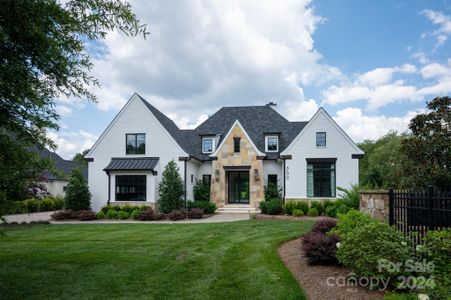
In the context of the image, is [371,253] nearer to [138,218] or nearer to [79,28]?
[79,28]

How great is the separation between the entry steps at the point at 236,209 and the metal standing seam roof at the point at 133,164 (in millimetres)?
5488

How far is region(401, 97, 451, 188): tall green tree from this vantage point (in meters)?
15.4

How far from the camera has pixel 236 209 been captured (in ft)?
72.6

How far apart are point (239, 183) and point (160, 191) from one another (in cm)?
630

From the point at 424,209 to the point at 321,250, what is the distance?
231 cm

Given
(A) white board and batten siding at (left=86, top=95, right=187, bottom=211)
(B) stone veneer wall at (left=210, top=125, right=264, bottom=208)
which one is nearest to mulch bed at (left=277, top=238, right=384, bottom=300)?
(B) stone veneer wall at (left=210, top=125, right=264, bottom=208)

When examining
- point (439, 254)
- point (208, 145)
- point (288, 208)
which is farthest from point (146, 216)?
point (439, 254)

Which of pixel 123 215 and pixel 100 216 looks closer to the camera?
pixel 123 215

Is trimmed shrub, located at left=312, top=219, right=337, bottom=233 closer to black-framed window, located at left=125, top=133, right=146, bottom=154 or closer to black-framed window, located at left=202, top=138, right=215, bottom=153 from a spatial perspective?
Result: black-framed window, located at left=125, top=133, right=146, bottom=154

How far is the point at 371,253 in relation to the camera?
534 centimetres

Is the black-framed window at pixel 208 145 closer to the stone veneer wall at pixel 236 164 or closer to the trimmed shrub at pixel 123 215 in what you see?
the stone veneer wall at pixel 236 164

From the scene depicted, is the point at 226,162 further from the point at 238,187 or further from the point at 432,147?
the point at 432,147

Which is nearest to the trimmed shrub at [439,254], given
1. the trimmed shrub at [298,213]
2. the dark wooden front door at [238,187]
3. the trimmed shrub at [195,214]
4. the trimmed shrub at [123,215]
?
the trimmed shrub at [298,213]

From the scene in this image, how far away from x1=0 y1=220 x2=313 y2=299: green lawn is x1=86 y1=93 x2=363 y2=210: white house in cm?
949
